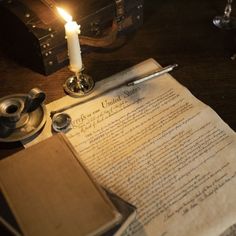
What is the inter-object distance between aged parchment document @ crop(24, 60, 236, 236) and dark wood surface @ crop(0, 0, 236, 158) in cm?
5

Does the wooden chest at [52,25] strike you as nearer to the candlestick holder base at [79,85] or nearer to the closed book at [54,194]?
the candlestick holder base at [79,85]

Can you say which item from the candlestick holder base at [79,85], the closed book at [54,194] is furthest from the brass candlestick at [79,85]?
the closed book at [54,194]

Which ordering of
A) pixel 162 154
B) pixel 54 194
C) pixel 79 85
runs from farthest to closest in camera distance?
1. pixel 79 85
2. pixel 162 154
3. pixel 54 194

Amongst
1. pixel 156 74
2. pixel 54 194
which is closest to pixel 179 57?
pixel 156 74

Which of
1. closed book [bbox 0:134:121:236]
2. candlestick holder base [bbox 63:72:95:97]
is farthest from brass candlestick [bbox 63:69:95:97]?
closed book [bbox 0:134:121:236]

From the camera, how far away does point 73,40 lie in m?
0.77

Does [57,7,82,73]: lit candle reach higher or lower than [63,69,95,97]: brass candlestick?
higher

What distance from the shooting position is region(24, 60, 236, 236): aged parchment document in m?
0.66

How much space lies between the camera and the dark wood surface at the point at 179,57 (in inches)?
33.9

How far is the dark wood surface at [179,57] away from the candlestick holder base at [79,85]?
0.02m

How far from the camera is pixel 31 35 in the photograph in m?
0.84

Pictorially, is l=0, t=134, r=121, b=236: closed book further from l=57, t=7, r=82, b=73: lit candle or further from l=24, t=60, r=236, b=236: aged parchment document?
l=57, t=7, r=82, b=73: lit candle

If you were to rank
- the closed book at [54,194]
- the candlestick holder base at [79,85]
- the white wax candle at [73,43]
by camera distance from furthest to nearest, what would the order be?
1. the candlestick holder base at [79,85]
2. the white wax candle at [73,43]
3. the closed book at [54,194]

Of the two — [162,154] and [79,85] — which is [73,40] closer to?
[79,85]
